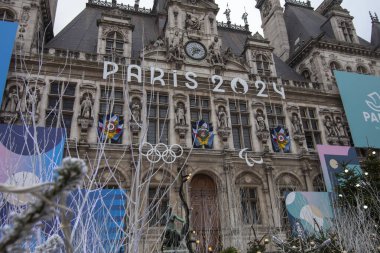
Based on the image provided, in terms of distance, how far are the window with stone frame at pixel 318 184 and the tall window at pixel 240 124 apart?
176 inches

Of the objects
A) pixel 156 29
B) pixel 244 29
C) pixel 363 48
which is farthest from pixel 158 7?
pixel 363 48

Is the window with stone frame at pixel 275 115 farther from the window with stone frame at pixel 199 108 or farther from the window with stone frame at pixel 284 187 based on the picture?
the window with stone frame at pixel 199 108

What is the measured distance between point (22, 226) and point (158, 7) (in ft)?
89.0

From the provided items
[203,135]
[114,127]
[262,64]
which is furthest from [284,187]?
[114,127]

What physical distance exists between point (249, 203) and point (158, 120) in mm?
6723

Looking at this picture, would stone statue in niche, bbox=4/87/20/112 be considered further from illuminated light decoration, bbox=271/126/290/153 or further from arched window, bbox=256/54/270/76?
arched window, bbox=256/54/270/76

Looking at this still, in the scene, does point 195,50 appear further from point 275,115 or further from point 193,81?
point 275,115

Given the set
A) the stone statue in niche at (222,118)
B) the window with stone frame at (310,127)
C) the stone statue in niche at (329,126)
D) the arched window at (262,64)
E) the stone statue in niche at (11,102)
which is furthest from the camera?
the arched window at (262,64)

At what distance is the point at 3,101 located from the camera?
14789 mm

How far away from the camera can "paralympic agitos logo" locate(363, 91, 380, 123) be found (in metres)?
20.7

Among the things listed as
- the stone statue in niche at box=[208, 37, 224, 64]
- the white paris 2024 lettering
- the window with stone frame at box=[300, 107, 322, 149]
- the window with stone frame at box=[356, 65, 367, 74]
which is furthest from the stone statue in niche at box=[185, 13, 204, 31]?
the window with stone frame at box=[356, 65, 367, 74]

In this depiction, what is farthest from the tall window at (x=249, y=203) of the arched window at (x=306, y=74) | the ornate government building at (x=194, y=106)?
the arched window at (x=306, y=74)

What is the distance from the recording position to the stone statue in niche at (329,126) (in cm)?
2044

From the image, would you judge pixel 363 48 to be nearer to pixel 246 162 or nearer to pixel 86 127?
pixel 246 162
